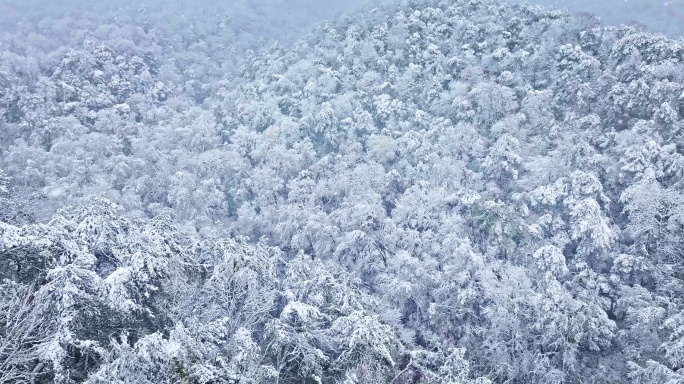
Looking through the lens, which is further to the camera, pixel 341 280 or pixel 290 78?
pixel 290 78

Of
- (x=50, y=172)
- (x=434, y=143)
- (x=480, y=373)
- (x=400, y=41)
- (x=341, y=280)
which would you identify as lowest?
(x=50, y=172)

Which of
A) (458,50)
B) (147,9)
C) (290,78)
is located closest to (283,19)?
(147,9)

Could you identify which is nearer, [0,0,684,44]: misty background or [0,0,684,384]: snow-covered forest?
[0,0,684,384]: snow-covered forest

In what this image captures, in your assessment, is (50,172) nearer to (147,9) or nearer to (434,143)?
(434,143)

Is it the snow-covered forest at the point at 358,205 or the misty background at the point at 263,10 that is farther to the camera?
the misty background at the point at 263,10

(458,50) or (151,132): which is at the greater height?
(458,50)

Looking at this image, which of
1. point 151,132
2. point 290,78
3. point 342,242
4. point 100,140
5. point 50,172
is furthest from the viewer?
point 290,78

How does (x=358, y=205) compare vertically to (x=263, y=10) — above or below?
below

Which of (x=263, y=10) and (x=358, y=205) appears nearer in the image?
(x=358, y=205)
